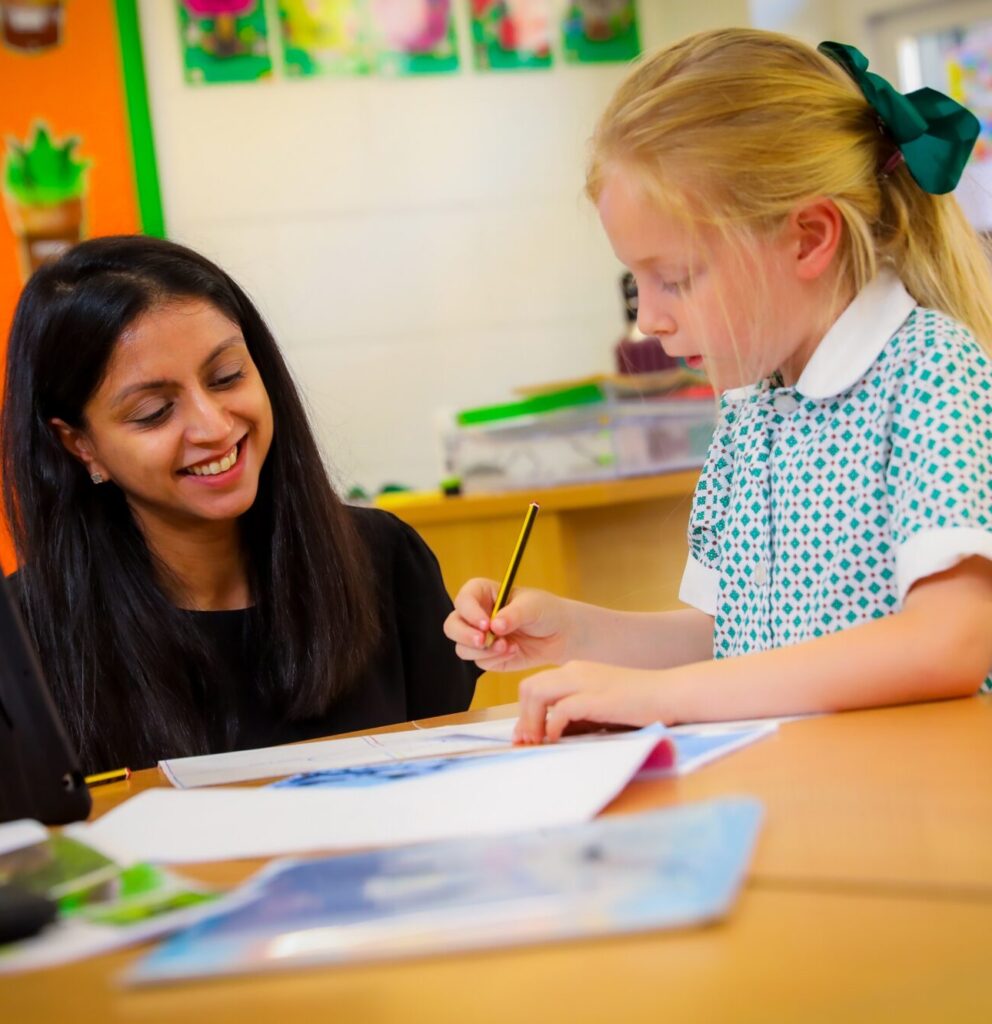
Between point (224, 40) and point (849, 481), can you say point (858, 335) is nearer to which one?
point (849, 481)

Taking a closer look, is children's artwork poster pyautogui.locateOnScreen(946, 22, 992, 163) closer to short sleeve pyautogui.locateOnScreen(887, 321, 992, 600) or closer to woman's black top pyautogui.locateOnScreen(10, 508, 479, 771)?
woman's black top pyautogui.locateOnScreen(10, 508, 479, 771)

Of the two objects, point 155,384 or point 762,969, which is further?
point 155,384

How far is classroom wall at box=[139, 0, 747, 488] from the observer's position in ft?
10.1

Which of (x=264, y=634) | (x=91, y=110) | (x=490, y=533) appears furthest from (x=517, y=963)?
(x=91, y=110)

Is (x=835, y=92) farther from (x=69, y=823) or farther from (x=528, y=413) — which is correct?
(x=528, y=413)

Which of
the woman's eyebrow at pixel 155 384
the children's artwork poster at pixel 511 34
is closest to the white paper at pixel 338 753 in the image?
the woman's eyebrow at pixel 155 384

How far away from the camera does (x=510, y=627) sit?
106 centimetres

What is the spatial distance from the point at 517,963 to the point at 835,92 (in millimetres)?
799

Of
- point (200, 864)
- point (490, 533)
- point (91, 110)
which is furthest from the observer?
point (91, 110)

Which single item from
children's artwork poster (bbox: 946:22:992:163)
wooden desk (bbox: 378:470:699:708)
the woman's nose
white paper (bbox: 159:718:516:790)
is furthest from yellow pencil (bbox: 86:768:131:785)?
children's artwork poster (bbox: 946:22:992:163)

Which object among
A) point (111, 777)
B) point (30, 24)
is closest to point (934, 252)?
point (111, 777)

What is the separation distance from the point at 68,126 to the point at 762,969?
9.78 feet

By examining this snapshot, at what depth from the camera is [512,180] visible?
325 centimetres

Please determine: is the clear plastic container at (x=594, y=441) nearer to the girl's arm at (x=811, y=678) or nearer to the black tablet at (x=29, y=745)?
the girl's arm at (x=811, y=678)
